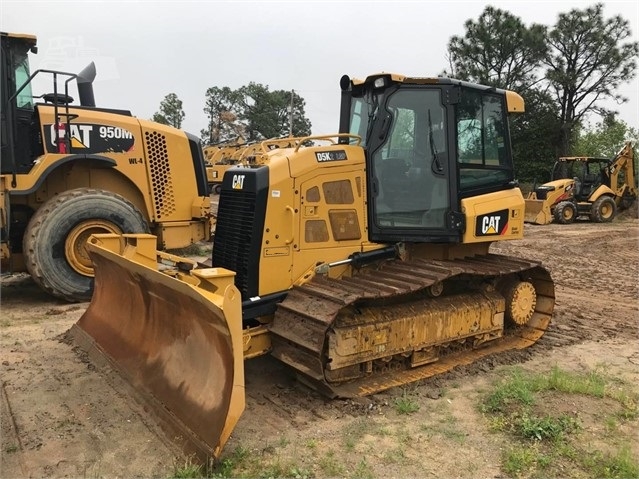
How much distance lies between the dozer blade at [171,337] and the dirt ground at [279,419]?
0.18 m

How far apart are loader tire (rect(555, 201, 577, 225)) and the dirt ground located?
44.8ft

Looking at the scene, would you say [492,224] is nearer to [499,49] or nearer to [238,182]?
[238,182]

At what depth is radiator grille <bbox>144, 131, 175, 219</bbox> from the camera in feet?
26.3

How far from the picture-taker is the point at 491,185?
5.60 metres

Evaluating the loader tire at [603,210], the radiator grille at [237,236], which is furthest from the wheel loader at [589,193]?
the radiator grille at [237,236]

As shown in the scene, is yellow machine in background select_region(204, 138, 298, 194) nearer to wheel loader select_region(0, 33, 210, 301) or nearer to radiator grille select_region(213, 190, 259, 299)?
wheel loader select_region(0, 33, 210, 301)

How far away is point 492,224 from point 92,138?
5.48 metres

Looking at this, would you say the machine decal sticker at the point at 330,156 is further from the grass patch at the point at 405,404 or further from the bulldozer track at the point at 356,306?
the grass patch at the point at 405,404

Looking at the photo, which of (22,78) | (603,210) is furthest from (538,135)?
(22,78)

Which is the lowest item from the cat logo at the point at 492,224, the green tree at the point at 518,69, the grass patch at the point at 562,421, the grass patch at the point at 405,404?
the grass patch at the point at 562,421

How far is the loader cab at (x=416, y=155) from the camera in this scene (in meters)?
5.05

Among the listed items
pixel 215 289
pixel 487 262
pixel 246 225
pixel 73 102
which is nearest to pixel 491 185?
pixel 487 262

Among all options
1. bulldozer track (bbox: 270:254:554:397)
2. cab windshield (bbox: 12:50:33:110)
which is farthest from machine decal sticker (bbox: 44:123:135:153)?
bulldozer track (bbox: 270:254:554:397)

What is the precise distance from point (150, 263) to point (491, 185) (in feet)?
11.3
